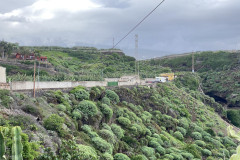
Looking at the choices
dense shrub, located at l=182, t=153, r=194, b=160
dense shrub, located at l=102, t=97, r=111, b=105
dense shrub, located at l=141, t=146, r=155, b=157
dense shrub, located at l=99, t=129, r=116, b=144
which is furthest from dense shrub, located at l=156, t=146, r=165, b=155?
dense shrub, located at l=102, t=97, r=111, b=105

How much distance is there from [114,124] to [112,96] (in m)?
6.68

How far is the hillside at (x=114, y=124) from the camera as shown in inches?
584

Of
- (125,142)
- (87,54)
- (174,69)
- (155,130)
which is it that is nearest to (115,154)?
(125,142)

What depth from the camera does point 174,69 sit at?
125 metres

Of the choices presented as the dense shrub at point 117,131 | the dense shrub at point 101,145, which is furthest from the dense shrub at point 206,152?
the dense shrub at point 101,145

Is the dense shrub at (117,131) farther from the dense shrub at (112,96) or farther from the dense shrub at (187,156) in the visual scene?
the dense shrub at (112,96)

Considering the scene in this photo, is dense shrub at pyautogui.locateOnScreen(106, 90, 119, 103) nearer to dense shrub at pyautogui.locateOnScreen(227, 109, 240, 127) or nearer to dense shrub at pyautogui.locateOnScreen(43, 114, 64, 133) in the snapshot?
dense shrub at pyautogui.locateOnScreen(43, 114, 64, 133)

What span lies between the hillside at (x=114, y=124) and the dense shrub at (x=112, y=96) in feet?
0.38

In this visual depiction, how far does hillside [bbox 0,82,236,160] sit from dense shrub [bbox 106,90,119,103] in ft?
0.38

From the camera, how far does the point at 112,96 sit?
3259cm

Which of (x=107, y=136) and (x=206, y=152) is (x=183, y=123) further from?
(x=107, y=136)

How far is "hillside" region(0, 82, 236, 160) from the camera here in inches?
584

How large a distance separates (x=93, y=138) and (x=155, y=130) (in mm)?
12959

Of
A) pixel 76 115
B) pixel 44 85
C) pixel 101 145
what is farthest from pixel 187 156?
pixel 44 85
